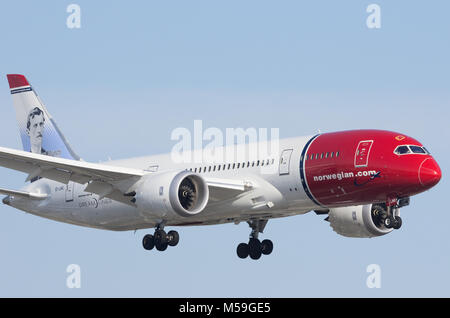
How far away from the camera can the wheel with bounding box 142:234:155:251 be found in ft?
197

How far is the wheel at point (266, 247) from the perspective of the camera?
209ft

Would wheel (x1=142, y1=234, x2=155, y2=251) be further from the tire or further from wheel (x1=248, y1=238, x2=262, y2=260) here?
wheel (x1=248, y1=238, x2=262, y2=260)

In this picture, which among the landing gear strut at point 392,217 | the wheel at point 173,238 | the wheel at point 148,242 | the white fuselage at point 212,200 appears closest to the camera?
the landing gear strut at point 392,217

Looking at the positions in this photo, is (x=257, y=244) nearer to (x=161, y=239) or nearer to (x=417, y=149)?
(x=161, y=239)

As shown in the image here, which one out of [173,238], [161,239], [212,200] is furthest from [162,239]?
[212,200]

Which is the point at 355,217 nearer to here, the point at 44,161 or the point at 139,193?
the point at 139,193

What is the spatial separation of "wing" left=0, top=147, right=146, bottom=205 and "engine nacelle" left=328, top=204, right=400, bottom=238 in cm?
1243

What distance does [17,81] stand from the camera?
73375 mm

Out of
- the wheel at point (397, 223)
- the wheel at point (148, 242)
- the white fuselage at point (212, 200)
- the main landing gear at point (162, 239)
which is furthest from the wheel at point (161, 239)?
the wheel at point (397, 223)

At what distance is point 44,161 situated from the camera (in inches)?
2190

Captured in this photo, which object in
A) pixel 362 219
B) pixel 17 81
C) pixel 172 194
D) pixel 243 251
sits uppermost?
pixel 17 81

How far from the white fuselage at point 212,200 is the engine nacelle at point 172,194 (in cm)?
58

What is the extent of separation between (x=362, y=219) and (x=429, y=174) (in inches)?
405

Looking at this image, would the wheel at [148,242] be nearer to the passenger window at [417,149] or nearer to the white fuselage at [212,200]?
the white fuselage at [212,200]
